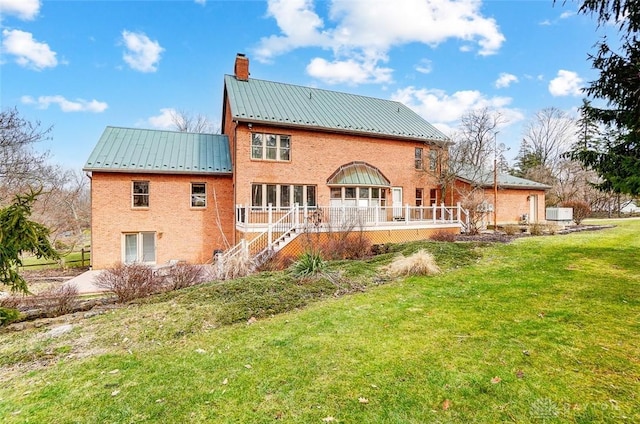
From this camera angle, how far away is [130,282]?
843cm

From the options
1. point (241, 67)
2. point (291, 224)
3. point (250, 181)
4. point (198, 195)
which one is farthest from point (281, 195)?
point (241, 67)

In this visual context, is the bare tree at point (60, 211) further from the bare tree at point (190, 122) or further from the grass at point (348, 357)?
the grass at point (348, 357)

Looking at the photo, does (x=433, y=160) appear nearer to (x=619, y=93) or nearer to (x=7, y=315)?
(x=619, y=93)

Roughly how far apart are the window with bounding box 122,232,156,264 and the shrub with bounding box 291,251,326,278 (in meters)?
11.2

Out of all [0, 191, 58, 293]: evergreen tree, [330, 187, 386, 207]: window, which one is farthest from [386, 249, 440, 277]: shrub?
[330, 187, 386, 207]: window

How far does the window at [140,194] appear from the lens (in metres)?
16.5

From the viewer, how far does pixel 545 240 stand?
13.2m

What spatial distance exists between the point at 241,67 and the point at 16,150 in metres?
13.8

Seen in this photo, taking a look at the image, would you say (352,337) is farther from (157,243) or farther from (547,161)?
(547,161)

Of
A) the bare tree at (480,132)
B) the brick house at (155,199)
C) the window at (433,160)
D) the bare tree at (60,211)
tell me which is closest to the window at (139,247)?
the brick house at (155,199)

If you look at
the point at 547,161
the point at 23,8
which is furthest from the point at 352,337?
the point at 547,161

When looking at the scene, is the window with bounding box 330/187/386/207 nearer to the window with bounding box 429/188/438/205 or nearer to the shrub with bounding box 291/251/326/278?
the window with bounding box 429/188/438/205

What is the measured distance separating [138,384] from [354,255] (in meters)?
9.15

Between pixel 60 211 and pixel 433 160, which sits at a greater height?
pixel 433 160
